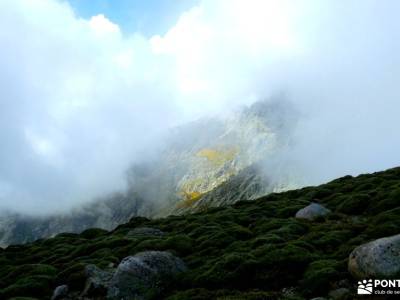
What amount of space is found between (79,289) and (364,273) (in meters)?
19.3

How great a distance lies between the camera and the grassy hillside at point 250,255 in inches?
990

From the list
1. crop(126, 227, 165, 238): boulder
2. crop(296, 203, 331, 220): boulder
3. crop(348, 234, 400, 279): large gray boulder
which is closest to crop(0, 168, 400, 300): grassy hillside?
crop(348, 234, 400, 279): large gray boulder

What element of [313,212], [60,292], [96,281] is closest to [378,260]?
[96,281]

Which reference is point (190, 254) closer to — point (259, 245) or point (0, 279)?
point (259, 245)

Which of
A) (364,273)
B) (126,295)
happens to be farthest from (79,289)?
(364,273)

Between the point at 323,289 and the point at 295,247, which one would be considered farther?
the point at 295,247

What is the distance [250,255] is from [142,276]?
7.17 m

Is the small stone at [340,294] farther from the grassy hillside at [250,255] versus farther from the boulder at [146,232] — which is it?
the boulder at [146,232]

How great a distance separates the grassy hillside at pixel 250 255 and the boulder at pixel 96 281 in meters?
0.71

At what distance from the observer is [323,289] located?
22.9 meters

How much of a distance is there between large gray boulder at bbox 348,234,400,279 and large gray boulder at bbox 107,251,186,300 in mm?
11877

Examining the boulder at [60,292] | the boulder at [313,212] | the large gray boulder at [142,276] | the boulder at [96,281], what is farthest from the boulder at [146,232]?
the large gray boulder at [142,276]

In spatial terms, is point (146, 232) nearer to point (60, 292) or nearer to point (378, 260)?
point (60, 292)

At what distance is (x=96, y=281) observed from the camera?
30.2 metres
